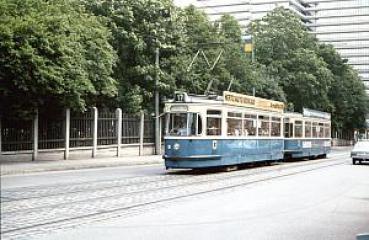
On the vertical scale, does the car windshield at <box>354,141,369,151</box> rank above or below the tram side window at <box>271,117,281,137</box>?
below

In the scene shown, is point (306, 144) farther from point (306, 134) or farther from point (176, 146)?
point (176, 146)

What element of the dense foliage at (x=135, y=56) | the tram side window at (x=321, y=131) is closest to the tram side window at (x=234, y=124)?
the dense foliage at (x=135, y=56)

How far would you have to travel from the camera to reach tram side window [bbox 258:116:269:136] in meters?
23.5

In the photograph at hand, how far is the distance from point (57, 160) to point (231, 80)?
15.8 m

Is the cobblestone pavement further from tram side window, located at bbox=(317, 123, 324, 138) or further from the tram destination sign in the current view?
tram side window, located at bbox=(317, 123, 324, 138)

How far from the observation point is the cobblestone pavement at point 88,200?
548 cm

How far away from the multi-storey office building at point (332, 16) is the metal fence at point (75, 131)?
92.1 meters

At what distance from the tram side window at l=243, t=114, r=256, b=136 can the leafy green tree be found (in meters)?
7.01

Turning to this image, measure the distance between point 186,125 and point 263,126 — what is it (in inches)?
245

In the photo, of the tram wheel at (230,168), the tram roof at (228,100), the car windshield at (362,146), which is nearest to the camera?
the tram roof at (228,100)

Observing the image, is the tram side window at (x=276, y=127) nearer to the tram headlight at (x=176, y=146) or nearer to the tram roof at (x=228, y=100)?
the tram roof at (x=228, y=100)

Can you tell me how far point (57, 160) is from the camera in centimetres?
2411

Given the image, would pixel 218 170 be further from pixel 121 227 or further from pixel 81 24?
pixel 121 227

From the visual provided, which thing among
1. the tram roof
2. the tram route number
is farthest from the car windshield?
the tram roof
